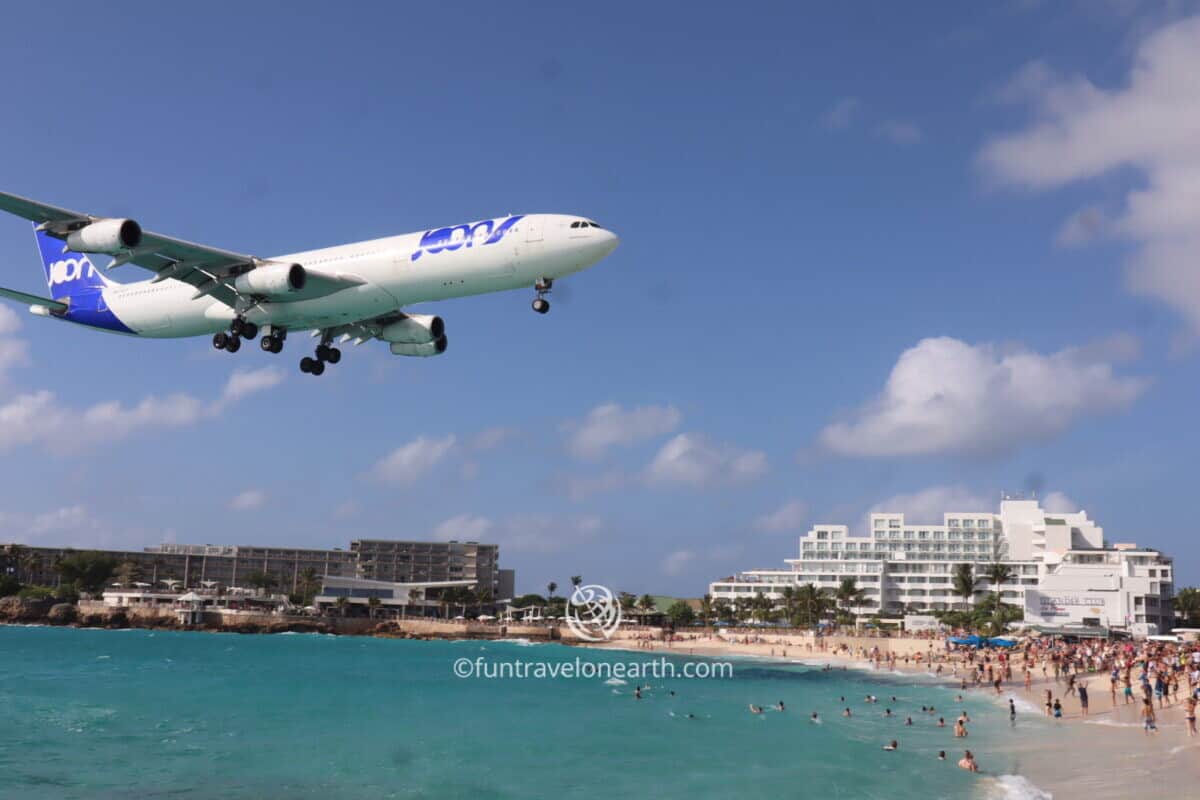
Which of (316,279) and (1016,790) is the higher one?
(316,279)

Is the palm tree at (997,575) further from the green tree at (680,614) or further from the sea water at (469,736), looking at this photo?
the sea water at (469,736)

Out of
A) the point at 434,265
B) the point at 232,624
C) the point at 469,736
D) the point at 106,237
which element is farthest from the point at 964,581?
the point at 106,237

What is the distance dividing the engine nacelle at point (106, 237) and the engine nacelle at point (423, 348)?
11906 mm

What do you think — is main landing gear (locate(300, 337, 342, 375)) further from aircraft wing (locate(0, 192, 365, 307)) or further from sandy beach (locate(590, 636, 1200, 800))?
sandy beach (locate(590, 636, 1200, 800))

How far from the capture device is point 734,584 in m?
176

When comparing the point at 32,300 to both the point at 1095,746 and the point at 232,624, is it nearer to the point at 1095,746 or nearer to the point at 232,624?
the point at 1095,746

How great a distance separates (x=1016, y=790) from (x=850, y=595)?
381 feet

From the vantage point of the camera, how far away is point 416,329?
4328 centimetres

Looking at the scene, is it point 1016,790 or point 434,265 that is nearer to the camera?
point 434,265

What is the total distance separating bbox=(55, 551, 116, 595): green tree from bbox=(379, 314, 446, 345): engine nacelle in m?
172

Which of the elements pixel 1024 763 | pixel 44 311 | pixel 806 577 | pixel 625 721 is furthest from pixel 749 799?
pixel 806 577

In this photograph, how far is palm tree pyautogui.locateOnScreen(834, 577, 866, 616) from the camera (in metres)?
150

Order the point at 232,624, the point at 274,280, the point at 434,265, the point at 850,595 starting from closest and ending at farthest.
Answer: the point at 434,265
the point at 274,280
the point at 850,595
the point at 232,624

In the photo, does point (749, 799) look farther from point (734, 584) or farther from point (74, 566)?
point (74, 566)
